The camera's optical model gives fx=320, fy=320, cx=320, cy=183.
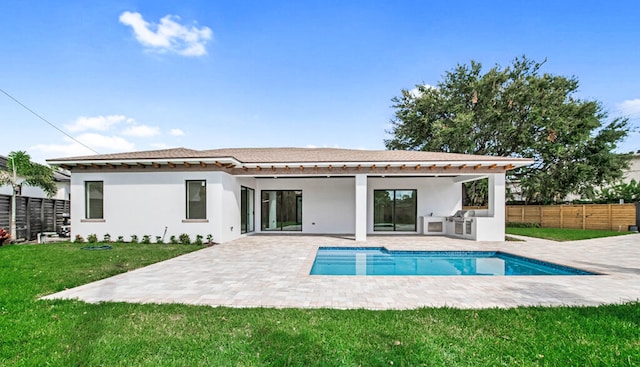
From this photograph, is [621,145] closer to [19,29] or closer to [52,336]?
[52,336]

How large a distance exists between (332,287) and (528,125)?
22.6 meters

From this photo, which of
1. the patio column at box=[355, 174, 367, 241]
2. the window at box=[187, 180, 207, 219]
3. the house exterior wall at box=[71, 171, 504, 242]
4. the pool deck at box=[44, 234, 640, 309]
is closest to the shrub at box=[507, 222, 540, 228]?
the house exterior wall at box=[71, 171, 504, 242]

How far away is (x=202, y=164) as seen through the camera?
12250 mm

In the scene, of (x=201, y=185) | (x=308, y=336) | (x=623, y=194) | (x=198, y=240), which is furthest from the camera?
(x=623, y=194)

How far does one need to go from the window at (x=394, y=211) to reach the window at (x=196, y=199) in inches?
331

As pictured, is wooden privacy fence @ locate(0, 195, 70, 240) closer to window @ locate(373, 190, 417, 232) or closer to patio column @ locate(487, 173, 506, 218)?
window @ locate(373, 190, 417, 232)

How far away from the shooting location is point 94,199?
509 inches

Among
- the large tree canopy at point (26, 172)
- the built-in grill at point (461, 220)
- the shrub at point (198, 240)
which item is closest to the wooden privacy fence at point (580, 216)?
the built-in grill at point (461, 220)

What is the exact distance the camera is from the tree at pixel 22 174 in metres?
12.0

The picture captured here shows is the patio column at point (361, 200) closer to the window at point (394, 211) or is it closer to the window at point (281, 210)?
the window at point (394, 211)

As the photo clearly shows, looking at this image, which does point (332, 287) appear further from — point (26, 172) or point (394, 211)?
point (26, 172)

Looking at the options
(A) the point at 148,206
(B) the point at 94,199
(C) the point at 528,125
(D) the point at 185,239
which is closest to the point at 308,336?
(D) the point at 185,239

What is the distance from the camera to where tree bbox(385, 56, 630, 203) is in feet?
70.5

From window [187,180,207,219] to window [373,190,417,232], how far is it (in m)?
8.40
